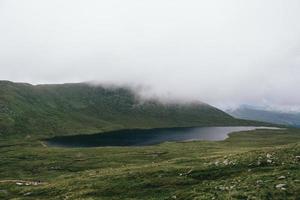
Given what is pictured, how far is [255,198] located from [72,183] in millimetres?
33002

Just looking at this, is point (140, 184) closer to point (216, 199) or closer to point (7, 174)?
point (216, 199)

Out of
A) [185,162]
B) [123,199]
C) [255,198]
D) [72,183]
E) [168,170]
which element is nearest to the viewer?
[255,198]

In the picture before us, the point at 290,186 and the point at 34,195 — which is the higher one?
the point at 290,186

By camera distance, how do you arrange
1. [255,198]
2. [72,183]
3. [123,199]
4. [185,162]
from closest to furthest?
[255,198]
[123,199]
[72,183]
[185,162]

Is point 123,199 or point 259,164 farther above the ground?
point 259,164

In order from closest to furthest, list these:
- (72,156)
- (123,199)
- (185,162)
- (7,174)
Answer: (123,199)
(185,162)
(7,174)
(72,156)

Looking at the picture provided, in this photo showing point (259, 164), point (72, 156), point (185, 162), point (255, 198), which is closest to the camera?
point (255, 198)

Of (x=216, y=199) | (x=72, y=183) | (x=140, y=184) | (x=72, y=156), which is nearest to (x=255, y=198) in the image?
(x=216, y=199)

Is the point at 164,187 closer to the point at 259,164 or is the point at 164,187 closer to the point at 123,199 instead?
the point at 123,199

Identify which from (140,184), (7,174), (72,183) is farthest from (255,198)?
(7,174)

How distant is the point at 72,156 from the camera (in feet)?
455

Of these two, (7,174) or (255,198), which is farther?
(7,174)

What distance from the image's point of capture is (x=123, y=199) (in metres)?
41.5

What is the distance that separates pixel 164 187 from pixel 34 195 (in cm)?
2075
